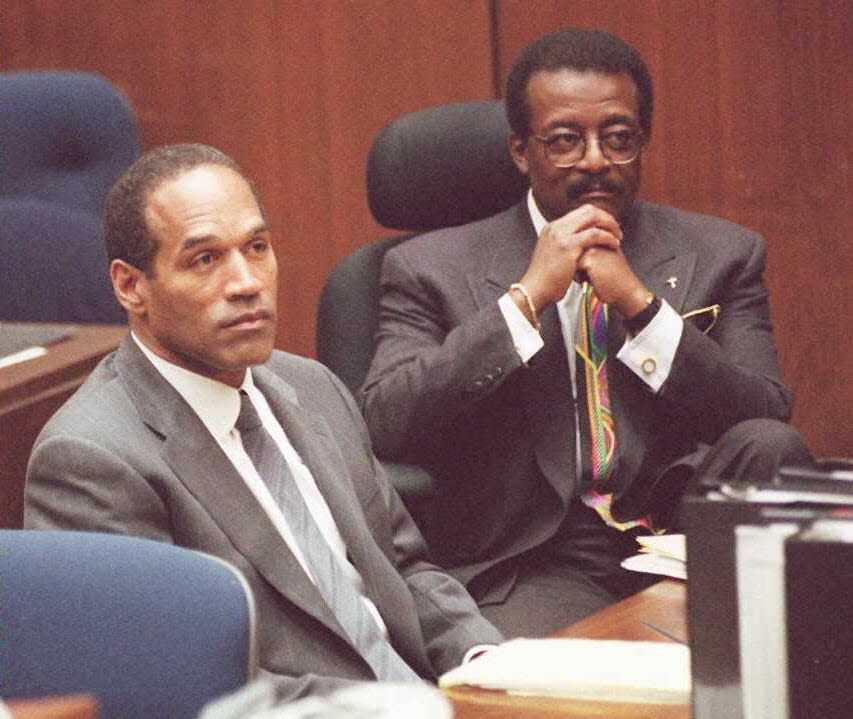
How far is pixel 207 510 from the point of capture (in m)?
2.13

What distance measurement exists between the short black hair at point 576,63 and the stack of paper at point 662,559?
1021 millimetres

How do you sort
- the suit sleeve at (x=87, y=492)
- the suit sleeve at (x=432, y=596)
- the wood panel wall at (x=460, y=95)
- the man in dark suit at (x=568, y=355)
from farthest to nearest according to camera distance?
the wood panel wall at (x=460, y=95)
the man in dark suit at (x=568, y=355)
the suit sleeve at (x=432, y=596)
the suit sleeve at (x=87, y=492)

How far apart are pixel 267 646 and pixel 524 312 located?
3.28 feet

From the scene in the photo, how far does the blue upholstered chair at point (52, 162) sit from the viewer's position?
162 inches

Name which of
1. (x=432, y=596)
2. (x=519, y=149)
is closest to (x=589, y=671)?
(x=432, y=596)

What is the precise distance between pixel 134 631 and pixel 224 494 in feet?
1.59

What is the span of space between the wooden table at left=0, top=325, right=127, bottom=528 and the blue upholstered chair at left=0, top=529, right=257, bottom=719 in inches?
50.0

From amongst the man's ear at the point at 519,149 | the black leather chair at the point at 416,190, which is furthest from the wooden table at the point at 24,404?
the man's ear at the point at 519,149

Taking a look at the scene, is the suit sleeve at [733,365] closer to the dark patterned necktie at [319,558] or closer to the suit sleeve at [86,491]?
the dark patterned necktie at [319,558]

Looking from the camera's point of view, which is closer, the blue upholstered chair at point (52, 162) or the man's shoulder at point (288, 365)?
the man's shoulder at point (288, 365)

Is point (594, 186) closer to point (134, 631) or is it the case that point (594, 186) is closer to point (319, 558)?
point (319, 558)

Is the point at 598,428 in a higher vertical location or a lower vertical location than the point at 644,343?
lower

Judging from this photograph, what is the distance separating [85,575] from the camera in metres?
1.68

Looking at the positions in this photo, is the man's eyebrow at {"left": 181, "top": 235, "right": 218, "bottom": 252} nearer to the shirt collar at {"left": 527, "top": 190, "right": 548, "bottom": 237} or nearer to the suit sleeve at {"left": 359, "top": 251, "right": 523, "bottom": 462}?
the suit sleeve at {"left": 359, "top": 251, "right": 523, "bottom": 462}
